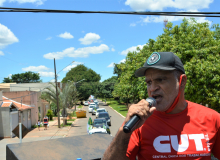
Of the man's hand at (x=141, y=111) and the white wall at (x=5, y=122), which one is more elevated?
the man's hand at (x=141, y=111)

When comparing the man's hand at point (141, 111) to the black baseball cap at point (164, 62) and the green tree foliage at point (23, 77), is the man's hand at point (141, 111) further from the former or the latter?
the green tree foliage at point (23, 77)

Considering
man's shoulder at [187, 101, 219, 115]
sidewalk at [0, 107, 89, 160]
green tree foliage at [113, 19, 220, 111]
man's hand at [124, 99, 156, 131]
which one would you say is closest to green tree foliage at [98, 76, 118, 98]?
sidewalk at [0, 107, 89, 160]

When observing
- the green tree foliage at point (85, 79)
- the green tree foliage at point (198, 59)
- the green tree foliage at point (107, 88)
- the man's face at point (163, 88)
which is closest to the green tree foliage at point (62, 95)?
the green tree foliage at point (198, 59)

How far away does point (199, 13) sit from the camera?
5254 mm

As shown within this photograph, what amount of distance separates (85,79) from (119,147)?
73.3 metres

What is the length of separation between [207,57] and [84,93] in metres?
59.4

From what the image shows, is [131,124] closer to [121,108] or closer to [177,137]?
[177,137]

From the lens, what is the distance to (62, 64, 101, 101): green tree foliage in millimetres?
→ 71062

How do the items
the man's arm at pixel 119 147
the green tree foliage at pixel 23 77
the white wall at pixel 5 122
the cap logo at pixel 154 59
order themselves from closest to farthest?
the man's arm at pixel 119 147 < the cap logo at pixel 154 59 < the white wall at pixel 5 122 < the green tree foliage at pixel 23 77

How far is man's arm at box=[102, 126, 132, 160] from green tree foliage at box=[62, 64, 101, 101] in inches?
2399

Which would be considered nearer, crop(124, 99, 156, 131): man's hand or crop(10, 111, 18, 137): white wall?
crop(124, 99, 156, 131): man's hand

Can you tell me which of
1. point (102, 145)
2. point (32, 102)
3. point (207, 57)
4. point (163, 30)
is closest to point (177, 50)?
point (207, 57)

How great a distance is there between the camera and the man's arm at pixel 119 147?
5.57ft

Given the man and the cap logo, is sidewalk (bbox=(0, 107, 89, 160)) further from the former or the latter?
the cap logo
